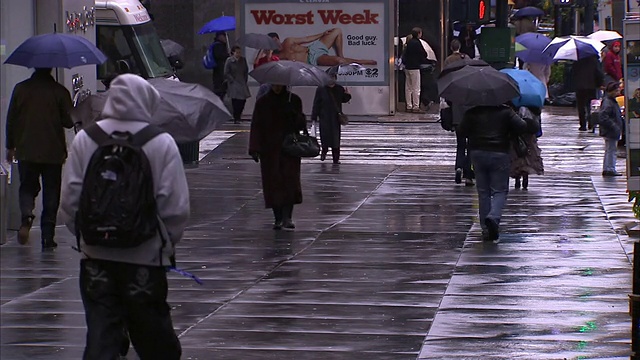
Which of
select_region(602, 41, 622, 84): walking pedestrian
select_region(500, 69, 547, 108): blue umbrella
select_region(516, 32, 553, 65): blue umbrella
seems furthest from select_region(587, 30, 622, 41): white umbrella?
select_region(500, 69, 547, 108): blue umbrella

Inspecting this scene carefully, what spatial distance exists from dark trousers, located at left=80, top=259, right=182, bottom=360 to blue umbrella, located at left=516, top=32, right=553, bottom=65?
916 inches

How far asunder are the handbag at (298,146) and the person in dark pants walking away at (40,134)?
8.35 feet

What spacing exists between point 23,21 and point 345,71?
16006mm

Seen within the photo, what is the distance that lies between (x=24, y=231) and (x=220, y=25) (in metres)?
21.2

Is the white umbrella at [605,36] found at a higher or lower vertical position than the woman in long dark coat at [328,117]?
higher

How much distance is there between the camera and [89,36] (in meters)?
16.3

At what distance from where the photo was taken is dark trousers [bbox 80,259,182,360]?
615 cm

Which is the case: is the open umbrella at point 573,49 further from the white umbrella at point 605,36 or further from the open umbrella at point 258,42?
the open umbrella at point 258,42

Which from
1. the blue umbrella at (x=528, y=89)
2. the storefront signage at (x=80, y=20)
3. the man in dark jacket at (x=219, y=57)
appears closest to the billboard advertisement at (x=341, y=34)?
the man in dark jacket at (x=219, y=57)

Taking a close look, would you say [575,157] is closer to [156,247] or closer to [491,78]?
[491,78]

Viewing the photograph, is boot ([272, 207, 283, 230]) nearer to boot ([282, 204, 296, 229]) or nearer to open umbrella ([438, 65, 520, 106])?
boot ([282, 204, 296, 229])

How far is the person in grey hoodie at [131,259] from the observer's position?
20.1ft

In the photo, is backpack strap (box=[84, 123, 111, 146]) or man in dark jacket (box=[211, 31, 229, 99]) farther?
man in dark jacket (box=[211, 31, 229, 99])

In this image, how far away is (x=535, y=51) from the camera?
29016mm
